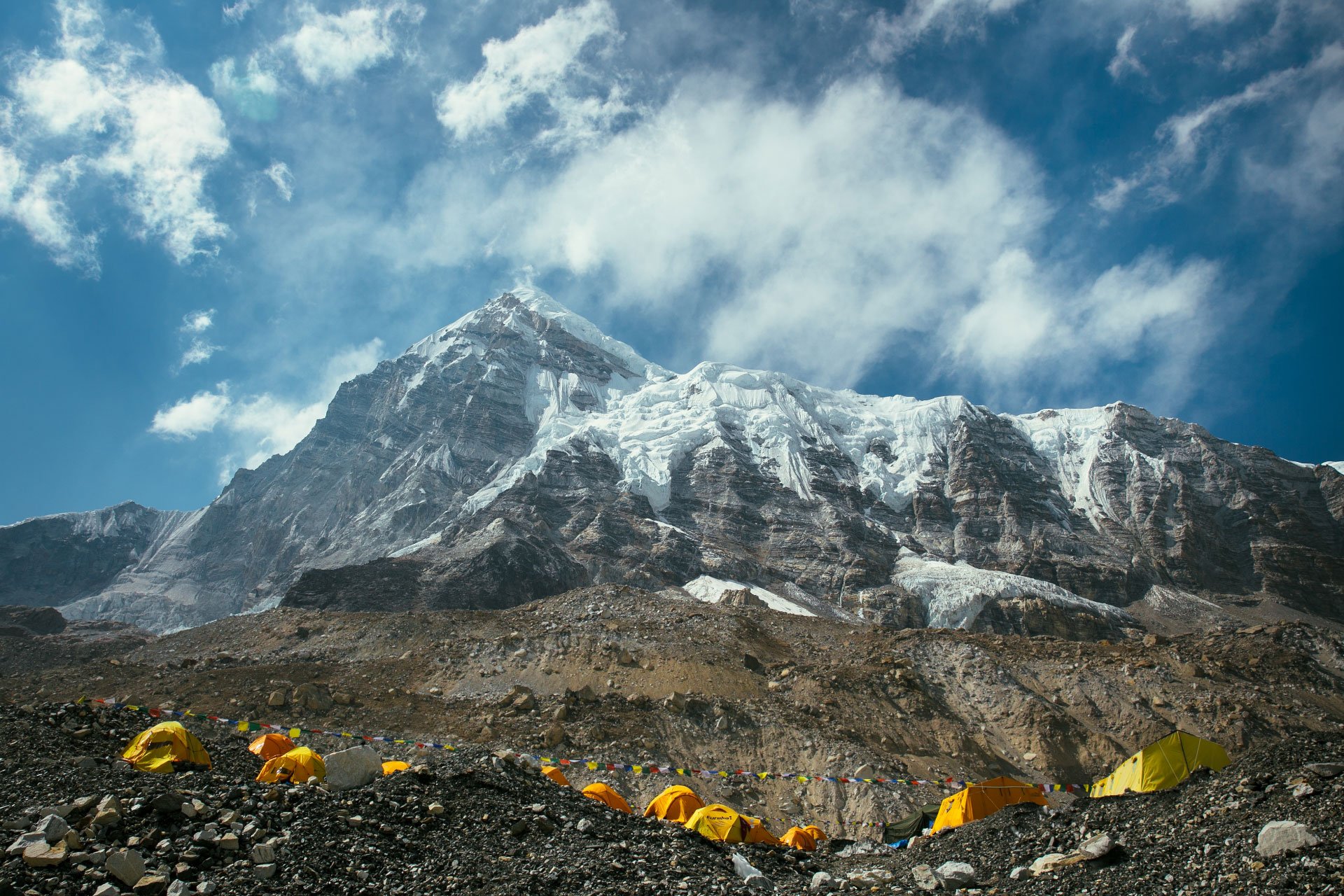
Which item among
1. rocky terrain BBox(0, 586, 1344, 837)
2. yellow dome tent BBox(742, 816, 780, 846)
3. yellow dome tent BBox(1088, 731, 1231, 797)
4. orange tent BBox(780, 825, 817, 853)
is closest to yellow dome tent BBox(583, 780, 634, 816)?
yellow dome tent BBox(742, 816, 780, 846)

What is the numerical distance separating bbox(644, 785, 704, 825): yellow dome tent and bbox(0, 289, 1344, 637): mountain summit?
7285cm

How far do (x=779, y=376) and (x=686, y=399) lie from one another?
27.9 meters

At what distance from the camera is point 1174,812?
11953mm

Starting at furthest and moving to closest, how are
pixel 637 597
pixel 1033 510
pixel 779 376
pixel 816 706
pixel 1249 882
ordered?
pixel 779 376
pixel 1033 510
pixel 637 597
pixel 816 706
pixel 1249 882

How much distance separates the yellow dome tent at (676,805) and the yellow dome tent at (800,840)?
2614mm

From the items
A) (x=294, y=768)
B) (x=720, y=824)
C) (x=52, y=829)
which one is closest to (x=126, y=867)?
(x=52, y=829)

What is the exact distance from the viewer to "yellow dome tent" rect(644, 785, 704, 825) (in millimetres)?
20891

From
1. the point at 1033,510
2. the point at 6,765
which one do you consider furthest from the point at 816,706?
the point at 1033,510

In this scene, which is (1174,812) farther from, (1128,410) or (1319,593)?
(1128,410)

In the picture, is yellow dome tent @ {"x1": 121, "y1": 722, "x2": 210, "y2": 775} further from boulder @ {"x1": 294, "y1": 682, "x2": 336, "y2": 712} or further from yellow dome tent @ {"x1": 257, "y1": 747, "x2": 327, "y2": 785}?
boulder @ {"x1": 294, "y1": 682, "x2": 336, "y2": 712}

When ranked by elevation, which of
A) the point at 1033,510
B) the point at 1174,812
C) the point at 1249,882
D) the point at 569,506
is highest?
the point at 1033,510

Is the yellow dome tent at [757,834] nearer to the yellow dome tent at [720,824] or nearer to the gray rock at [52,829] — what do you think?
the yellow dome tent at [720,824]

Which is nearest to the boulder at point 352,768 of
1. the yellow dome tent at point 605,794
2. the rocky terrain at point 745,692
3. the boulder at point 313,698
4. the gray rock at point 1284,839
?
the yellow dome tent at point 605,794

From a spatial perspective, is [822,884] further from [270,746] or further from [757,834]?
[270,746]
